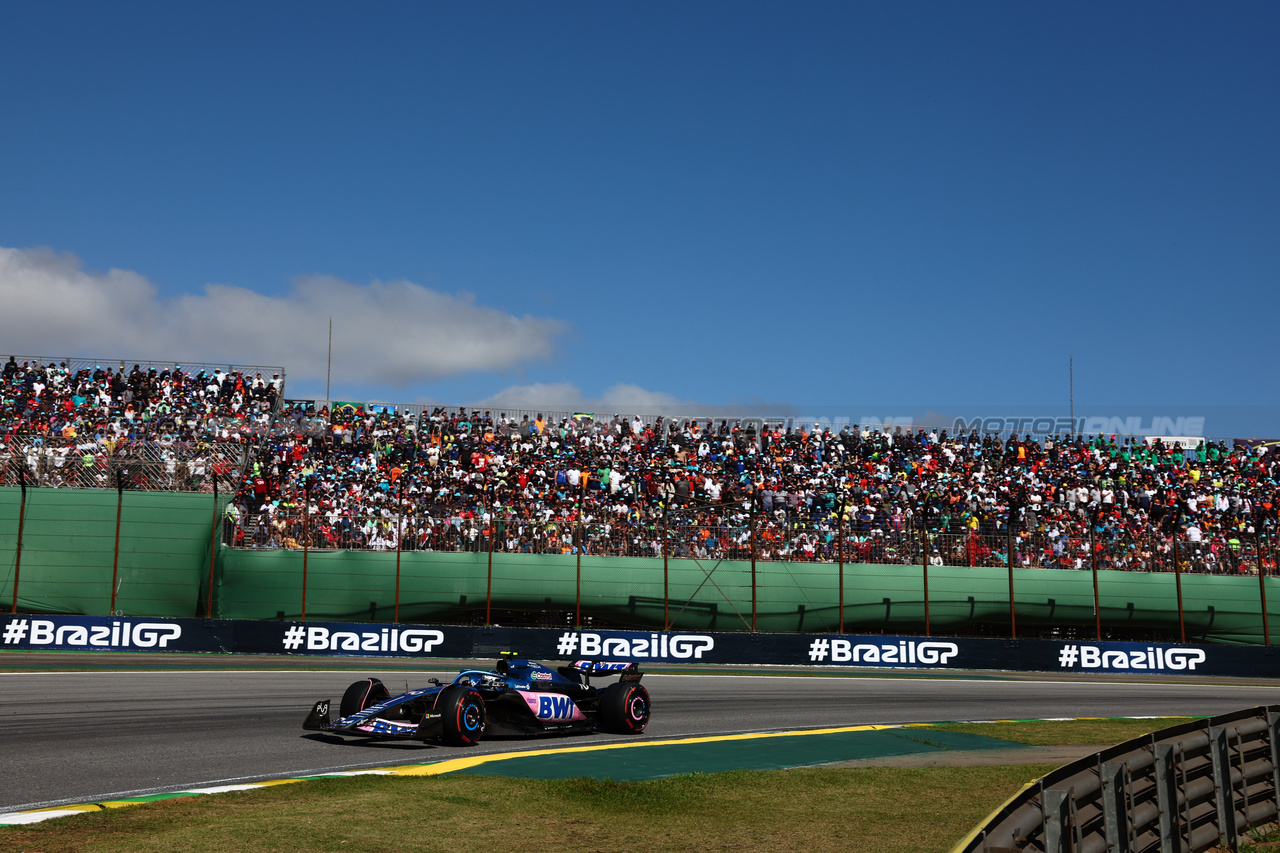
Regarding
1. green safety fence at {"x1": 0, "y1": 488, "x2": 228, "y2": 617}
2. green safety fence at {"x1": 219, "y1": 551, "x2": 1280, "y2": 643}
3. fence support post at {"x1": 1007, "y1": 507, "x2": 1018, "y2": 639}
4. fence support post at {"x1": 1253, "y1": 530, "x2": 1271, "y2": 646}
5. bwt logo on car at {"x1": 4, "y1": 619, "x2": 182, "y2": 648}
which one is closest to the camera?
bwt logo on car at {"x1": 4, "y1": 619, "x2": 182, "y2": 648}

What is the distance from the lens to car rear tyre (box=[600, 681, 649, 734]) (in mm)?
12898

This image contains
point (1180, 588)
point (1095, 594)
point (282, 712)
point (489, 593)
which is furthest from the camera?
point (1180, 588)

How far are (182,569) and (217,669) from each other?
19.0 ft

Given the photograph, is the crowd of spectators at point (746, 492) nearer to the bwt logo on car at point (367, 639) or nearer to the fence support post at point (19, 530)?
the bwt logo on car at point (367, 639)

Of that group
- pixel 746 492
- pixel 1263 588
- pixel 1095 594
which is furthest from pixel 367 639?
pixel 1263 588

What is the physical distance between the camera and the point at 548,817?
8.20m

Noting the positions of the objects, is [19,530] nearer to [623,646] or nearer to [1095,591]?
[623,646]

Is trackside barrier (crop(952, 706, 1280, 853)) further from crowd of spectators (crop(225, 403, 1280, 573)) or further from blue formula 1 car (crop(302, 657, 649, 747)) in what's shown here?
crowd of spectators (crop(225, 403, 1280, 573))

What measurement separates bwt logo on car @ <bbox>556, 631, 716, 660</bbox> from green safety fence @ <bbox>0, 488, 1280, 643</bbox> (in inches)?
38.4

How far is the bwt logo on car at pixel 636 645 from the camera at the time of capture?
2419 centimetres

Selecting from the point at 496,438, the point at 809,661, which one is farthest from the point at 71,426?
the point at 809,661

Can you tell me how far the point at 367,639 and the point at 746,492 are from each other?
13.1 m

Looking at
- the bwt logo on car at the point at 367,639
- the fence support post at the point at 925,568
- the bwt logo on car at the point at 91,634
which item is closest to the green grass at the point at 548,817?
the bwt logo on car at the point at 367,639

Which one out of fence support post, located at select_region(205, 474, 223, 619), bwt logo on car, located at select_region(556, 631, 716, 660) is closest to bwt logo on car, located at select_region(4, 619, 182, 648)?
fence support post, located at select_region(205, 474, 223, 619)
